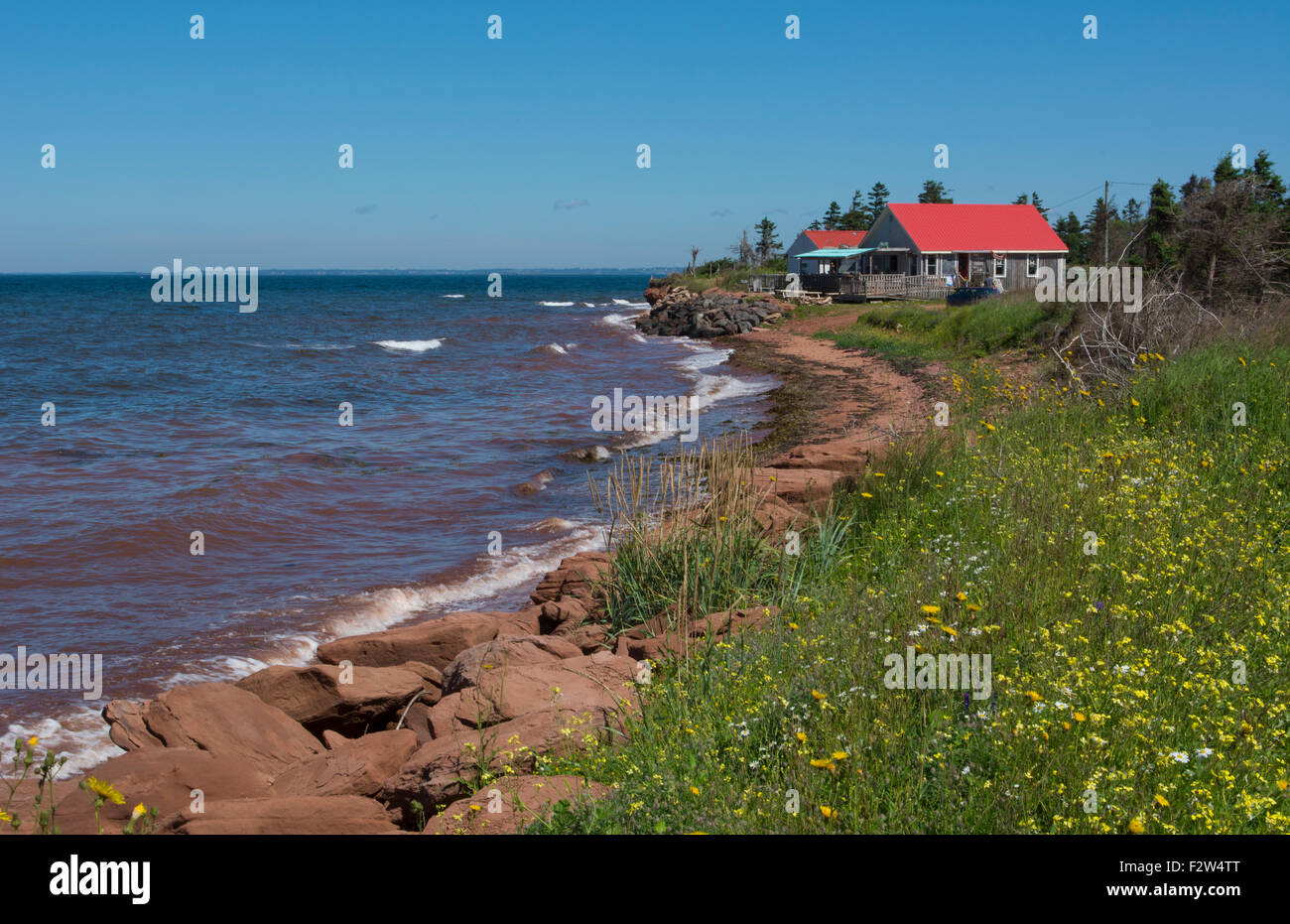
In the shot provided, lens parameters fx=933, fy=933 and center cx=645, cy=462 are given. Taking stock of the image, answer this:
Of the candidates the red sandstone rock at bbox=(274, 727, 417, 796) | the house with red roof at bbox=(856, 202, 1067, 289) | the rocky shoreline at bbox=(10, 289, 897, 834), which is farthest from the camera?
the house with red roof at bbox=(856, 202, 1067, 289)

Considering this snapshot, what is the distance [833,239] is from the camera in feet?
216

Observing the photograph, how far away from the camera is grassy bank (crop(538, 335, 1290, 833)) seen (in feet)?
11.3

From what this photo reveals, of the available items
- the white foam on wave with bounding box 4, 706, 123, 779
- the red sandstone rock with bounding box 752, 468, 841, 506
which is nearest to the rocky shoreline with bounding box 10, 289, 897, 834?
the white foam on wave with bounding box 4, 706, 123, 779

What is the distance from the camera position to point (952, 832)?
3.30 meters

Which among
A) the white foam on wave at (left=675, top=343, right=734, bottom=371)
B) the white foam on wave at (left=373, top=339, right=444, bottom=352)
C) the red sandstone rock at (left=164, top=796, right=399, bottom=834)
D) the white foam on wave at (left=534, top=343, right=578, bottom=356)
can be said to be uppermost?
the white foam on wave at (left=373, top=339, right=444, bottom=352)

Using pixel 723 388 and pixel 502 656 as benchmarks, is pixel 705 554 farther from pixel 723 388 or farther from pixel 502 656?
pixel 723 388

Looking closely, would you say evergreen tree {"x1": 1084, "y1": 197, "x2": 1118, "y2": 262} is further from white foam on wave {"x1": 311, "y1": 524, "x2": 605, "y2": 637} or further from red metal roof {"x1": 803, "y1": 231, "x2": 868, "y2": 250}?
white foam on wave {"x1": 311, "y1": 524, "x2": 605, "y2": 637}

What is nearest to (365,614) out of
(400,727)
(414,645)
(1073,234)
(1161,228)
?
(414,645)

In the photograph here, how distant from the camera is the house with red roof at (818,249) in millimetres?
61316

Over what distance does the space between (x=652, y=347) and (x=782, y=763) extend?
39956mm

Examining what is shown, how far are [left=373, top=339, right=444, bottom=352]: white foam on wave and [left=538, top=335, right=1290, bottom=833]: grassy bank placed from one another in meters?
37.5

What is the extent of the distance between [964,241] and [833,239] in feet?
53.5

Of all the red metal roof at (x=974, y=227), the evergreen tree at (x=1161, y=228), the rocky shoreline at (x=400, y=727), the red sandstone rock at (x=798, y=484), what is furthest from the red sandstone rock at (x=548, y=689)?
the red metal roof at (x=974, y=227)
